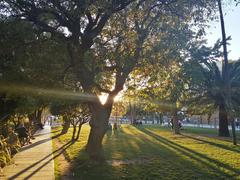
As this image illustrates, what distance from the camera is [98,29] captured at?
15664 millimetres

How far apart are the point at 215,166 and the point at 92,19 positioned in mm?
7540

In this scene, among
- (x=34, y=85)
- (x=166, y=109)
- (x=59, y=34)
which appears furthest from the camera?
(x=166, y=109)

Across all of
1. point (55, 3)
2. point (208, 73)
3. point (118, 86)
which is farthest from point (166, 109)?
point (55, 3)

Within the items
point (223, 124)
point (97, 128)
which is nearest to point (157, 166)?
point (97, 128)

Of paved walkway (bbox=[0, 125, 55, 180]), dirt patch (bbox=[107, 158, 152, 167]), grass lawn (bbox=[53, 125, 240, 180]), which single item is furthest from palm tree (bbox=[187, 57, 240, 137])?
paved walkway (bbox=[0, 125, 55, 180])

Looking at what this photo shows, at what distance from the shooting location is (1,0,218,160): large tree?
45.1ft

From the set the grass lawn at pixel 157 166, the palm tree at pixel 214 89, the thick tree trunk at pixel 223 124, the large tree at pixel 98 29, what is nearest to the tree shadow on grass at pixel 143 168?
the grass lawn at pixel 157 166

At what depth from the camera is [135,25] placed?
16.4 meters

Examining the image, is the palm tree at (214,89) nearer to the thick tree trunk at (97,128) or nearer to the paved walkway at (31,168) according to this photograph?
the thick tree trunk at (97,128)

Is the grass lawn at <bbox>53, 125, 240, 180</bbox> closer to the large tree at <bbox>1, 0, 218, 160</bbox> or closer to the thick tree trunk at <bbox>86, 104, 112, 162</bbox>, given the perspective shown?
the thick tree trunk at <bbox>86, 104, 112, 162</bbox>

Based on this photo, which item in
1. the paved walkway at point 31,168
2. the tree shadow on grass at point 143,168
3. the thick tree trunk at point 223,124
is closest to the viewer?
the paved walkway at point 31,168

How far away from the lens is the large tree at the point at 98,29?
13.8m

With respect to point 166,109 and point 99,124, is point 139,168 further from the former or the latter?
point 166,109

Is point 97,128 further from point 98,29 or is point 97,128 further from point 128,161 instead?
point 98,29
